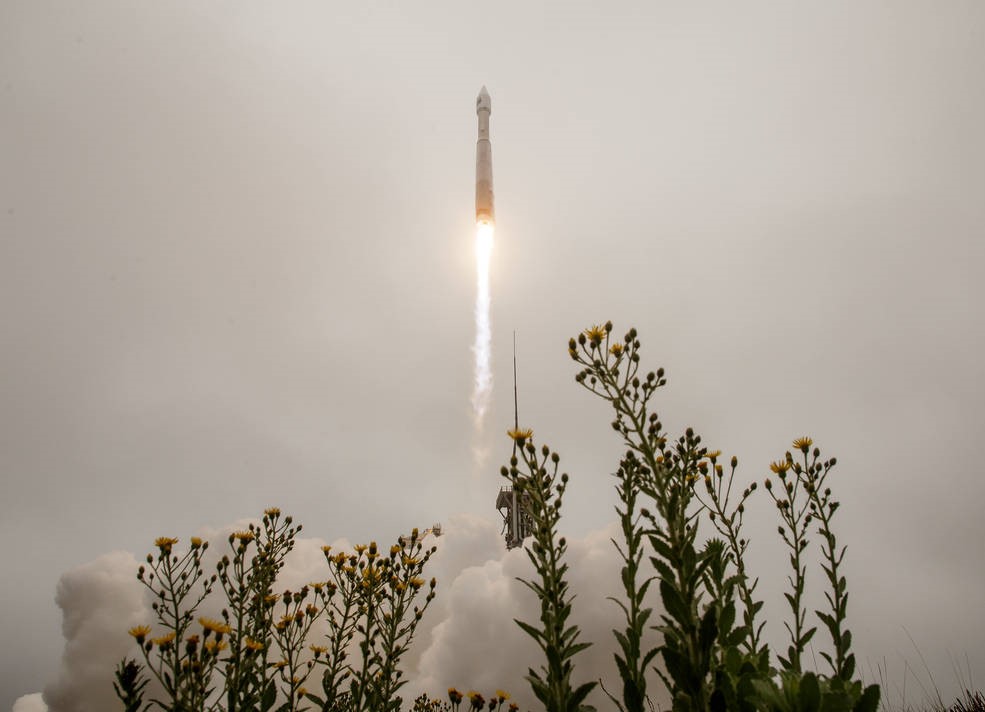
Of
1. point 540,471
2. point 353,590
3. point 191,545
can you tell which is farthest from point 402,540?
point 540,471

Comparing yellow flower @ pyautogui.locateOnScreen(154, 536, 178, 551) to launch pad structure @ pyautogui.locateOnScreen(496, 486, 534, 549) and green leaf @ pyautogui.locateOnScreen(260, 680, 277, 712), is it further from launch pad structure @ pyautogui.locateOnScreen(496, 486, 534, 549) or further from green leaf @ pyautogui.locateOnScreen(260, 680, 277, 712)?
launch pad structure @ pyautogui.locateOnScreen(496, 486, 534, 549)

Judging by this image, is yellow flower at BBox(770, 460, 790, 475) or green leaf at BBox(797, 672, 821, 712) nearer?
green leaf at BBox(797, 672, 821, 712)

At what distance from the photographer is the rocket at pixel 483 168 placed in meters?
44.7

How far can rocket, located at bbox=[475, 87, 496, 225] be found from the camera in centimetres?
4472

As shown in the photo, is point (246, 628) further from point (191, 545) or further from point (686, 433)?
point (686, 433)

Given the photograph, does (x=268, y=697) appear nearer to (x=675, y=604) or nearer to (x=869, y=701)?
(x=675, y=604)

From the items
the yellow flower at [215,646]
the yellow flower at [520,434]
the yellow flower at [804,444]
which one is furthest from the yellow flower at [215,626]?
the yellow flower at [804,444]

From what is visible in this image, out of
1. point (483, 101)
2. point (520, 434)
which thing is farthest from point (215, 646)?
point (483, 101)

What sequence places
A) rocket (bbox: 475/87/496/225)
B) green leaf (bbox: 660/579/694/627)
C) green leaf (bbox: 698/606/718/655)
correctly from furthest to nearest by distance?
rocket (bbox: 475/87/496/225) < green leaf (bbox: 660/579/694/627) < green leaf (bbox: 698/606/718/655)

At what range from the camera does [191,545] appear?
807 cm

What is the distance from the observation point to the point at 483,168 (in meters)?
48.4

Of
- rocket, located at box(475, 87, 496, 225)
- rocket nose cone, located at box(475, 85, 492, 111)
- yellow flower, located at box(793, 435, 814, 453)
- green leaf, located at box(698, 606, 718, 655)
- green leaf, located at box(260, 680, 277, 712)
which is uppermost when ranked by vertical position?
rocket nose cone, located at box(475, 85, 492, 111)

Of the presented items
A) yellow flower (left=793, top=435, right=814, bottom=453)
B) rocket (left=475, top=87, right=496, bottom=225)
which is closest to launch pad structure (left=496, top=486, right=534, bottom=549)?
rocket (left=475, top=87, right=496, bottom=225)

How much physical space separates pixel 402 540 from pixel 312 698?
2.39 meters
